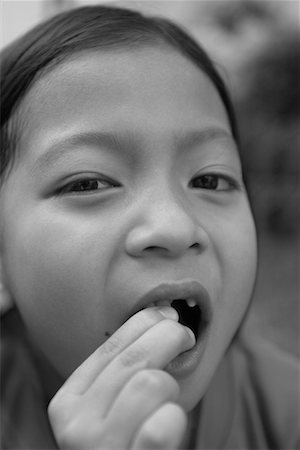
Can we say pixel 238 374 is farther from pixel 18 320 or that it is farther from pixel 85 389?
pixel 85 389

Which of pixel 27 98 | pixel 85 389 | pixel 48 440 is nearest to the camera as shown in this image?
pixel 85 389

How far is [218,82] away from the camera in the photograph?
954mm

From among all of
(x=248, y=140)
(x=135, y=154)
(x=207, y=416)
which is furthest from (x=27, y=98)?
(x=248, y=140)

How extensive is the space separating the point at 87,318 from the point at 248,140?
2.47 m

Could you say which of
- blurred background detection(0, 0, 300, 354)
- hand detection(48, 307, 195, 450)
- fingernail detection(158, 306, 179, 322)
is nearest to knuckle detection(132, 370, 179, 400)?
hand detection(48, 307, 195, 450)

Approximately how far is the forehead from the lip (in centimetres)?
20

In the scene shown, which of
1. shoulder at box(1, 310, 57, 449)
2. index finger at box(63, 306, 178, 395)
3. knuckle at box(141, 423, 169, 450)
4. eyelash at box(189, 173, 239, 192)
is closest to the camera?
knuckle at box(141, 423, 169, 450)

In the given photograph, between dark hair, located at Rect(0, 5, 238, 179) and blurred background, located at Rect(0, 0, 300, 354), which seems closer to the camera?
dark hair, located at Rect(0, 5, 238, 179)

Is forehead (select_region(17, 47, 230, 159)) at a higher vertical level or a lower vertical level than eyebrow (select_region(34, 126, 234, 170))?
higher

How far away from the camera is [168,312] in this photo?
2.20 ft

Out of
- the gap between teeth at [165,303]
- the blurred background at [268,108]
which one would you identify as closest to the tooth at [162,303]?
the gap between teeth at [165,303]

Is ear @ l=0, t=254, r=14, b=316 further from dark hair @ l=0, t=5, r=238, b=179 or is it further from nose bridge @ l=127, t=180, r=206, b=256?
nose bridge @ l=127, t=180, r=206, b=256

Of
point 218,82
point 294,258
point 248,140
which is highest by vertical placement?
point 218,82

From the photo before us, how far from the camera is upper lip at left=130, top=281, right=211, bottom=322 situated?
680 millimetres
